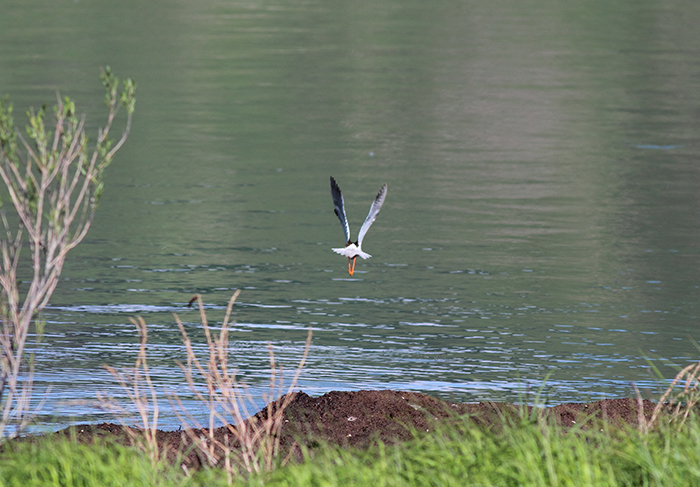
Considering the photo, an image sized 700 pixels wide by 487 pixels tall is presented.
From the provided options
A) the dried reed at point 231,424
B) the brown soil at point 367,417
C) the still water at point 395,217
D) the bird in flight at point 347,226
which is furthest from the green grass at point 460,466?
the bird in flight at point 347,226

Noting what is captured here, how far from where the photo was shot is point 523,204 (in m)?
20.4

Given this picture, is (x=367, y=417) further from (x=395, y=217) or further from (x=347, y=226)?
(x=395, y=217)

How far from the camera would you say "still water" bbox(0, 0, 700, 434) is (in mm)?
11984

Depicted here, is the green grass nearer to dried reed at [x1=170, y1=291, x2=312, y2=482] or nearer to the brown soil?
dried reed at [x1=170, y1=291, x2=312, y2=482]

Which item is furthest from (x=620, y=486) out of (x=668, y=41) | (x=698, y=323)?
(x=668, y=41)

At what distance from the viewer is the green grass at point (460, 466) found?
274 inches

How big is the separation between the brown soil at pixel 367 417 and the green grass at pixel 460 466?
3.57 ft

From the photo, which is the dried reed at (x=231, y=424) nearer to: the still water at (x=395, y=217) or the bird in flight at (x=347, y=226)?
the bird in flight at (x=347, y=226)

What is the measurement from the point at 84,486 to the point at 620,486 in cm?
316

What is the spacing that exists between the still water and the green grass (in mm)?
499

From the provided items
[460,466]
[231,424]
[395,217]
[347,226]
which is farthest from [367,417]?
[395,217]

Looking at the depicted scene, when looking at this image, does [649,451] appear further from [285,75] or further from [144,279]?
[285,75]

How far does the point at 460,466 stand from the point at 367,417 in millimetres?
2154

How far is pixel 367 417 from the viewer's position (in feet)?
30.5
